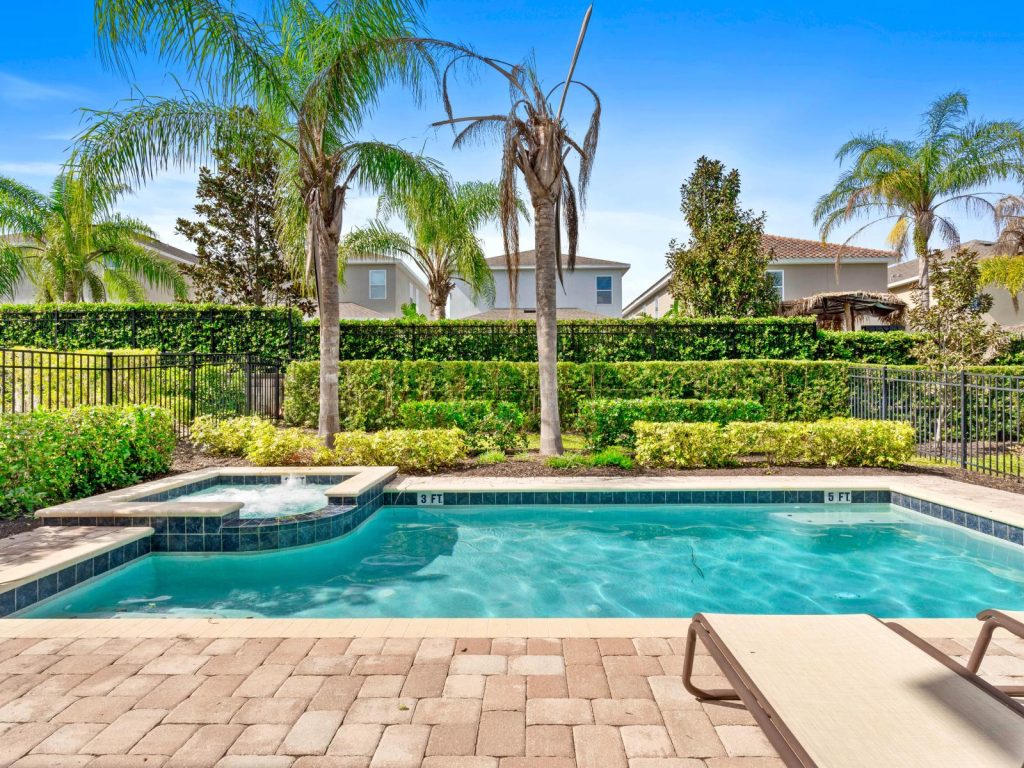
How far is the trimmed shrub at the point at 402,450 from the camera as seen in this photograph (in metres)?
9.59

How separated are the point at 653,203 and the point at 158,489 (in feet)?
49.8

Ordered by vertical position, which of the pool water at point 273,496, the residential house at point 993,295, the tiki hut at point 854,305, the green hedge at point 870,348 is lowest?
the pool water at point 273,496

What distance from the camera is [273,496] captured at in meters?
8.34

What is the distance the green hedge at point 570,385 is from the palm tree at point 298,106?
2.74m

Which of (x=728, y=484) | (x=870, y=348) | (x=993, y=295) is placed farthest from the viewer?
(x=993, y=295)

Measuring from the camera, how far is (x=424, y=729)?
8.57ft

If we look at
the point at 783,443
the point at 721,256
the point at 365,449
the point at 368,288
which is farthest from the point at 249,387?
the point at 368,288

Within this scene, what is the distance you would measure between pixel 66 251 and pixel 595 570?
20632mm

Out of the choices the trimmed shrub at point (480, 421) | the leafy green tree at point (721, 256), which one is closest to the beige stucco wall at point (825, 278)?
the leafy green tree at point (721, 256)

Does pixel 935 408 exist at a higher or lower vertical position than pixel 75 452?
higher

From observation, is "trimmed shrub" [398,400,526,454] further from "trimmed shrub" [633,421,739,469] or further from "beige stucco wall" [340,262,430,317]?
"beige stucco wall" [340,262,430,317]

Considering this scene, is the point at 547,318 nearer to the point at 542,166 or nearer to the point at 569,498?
the point at 542,166

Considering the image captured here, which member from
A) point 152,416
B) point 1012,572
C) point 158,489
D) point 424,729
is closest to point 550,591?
point 424,729

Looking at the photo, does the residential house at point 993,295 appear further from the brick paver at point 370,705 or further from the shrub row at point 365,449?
the brick paver at point 370,705
